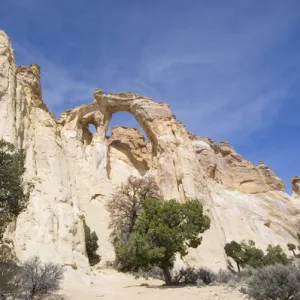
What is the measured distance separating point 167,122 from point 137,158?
25.9ft

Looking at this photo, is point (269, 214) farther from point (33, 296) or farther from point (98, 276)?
point (33, 296)

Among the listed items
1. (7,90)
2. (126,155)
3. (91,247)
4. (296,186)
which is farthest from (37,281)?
(296,186)

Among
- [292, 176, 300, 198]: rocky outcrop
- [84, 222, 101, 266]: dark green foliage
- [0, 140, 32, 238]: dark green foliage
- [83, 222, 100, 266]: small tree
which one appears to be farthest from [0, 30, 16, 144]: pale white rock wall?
[292, 176, 300, 198]: rocky outcrop

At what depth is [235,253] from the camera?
29297 millimetres

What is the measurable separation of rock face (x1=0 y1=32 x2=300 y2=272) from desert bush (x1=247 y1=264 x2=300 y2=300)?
1153cm

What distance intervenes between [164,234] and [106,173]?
73.4ft

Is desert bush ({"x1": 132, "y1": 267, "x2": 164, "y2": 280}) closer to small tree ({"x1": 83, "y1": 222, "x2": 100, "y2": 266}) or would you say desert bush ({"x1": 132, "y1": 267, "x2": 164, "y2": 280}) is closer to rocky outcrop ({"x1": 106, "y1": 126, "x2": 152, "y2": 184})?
small tree ({"x1": 83, "y1": 222, "x2": 100, "y2": 266})

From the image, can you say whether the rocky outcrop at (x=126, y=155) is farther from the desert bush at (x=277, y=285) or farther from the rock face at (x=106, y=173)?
the desert bush at (x=277, y=285)

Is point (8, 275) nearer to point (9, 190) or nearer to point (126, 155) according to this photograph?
point (9, 190)

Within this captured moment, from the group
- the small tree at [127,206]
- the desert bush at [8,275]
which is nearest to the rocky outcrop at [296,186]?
the small tree at [127,206]

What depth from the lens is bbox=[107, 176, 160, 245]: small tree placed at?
2700 centimetres

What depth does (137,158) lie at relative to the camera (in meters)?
43.9

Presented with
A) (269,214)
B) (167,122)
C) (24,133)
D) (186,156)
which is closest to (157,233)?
(24,133)

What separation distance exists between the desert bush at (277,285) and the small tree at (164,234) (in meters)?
A: 6.26
